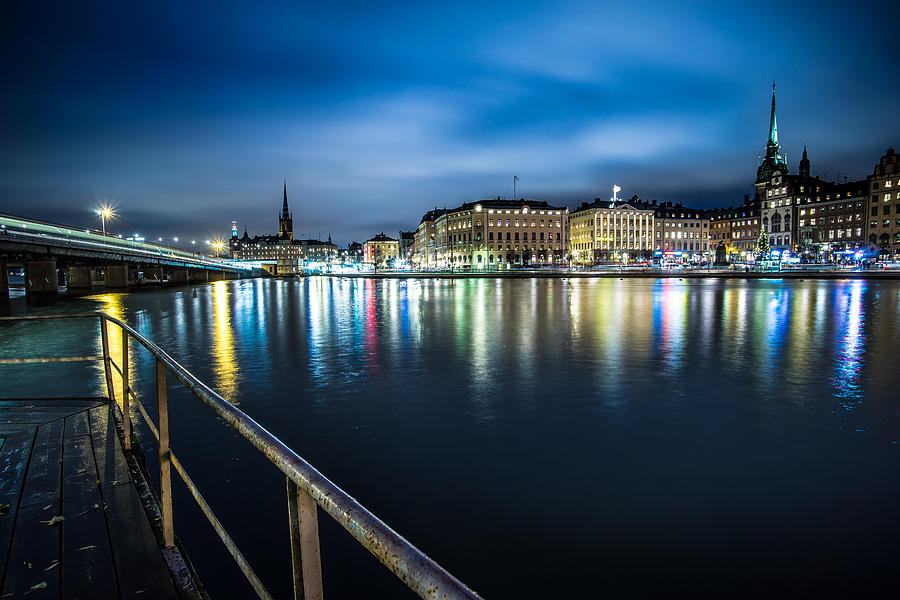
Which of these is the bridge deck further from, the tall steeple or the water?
the tall steeple

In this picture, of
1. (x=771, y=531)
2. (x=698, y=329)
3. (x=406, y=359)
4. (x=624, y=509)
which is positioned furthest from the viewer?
(x=698, y=329)

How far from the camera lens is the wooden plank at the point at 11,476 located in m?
3.81

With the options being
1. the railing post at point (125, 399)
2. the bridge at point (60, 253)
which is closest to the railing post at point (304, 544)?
the railing post at point (125, 399)

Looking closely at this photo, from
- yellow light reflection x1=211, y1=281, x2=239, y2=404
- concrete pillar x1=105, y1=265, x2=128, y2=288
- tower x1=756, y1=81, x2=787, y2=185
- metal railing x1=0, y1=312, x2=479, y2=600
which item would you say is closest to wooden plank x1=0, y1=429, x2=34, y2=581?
metal railing x1=0, y1=312, x2=479, y2=600

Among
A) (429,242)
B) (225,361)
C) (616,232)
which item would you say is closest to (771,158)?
(616,232)

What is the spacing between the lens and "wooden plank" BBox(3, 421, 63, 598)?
3230 millimetres

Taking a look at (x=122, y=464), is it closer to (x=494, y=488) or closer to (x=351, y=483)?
(x=351, y=483)

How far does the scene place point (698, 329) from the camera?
17.8m

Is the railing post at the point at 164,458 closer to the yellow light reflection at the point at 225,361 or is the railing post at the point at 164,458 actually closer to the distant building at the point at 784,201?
the yellow light reflection at the point at 225,361

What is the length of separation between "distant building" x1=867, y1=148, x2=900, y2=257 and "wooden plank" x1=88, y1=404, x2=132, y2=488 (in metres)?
141

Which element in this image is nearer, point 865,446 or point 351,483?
point 351,483

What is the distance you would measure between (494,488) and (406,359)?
300 inches

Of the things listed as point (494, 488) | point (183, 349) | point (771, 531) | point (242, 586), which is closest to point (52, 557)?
point (242, 586)

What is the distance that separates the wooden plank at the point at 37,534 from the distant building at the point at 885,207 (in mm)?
141652
